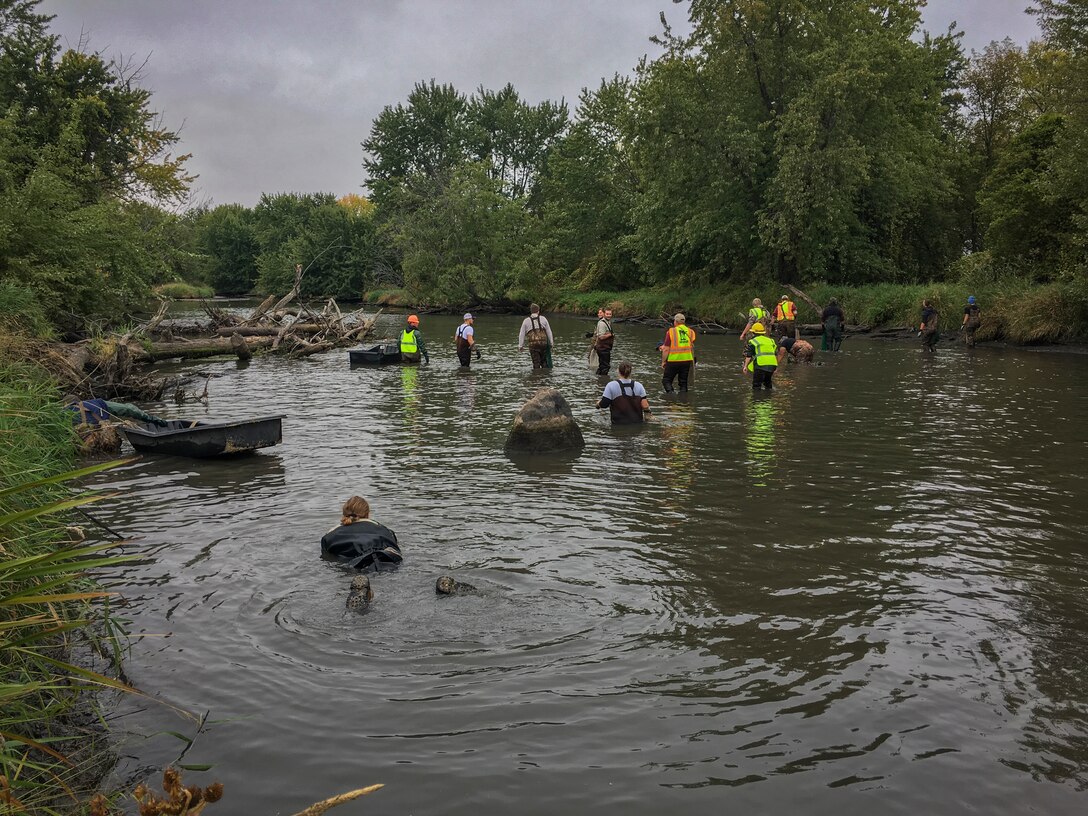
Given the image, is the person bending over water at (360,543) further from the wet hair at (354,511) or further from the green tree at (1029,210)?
the green tree at (1029,210)

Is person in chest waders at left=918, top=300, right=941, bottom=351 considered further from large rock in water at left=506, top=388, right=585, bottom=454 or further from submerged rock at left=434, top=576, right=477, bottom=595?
submerged rock at left=434, top=576, right=477, bottom=595

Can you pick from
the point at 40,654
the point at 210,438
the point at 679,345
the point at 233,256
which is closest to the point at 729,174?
the point at 679,345

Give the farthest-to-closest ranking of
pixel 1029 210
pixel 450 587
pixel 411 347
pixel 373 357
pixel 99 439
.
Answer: pixel 1029 210, pixel 373 357, pixel 411 347, pixel 99 439, pixel 450 587

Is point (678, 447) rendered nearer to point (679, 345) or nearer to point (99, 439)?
point (679, 345)

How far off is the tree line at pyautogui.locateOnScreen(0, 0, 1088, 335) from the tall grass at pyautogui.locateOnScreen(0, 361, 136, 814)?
51.2ft

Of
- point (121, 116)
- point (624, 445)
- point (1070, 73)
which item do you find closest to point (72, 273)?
point (121, 116)

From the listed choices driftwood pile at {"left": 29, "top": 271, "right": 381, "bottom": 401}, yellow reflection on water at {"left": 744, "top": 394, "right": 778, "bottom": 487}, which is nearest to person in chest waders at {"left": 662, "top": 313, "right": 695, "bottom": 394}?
yellow reflection on water at {"left": 744, "top": 394, "right": 778, "bottom": 487}

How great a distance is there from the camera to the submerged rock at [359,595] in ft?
22.5

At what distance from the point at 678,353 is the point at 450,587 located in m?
12.4

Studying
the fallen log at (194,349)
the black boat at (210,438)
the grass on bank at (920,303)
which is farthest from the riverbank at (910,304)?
the black boat at (210,438)

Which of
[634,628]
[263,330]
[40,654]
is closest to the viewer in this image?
[40,654]

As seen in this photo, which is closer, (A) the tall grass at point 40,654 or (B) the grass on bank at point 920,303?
(A) the tall grass at point 40,654

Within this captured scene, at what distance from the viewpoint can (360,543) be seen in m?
7.82

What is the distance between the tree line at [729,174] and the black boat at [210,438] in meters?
8.67
